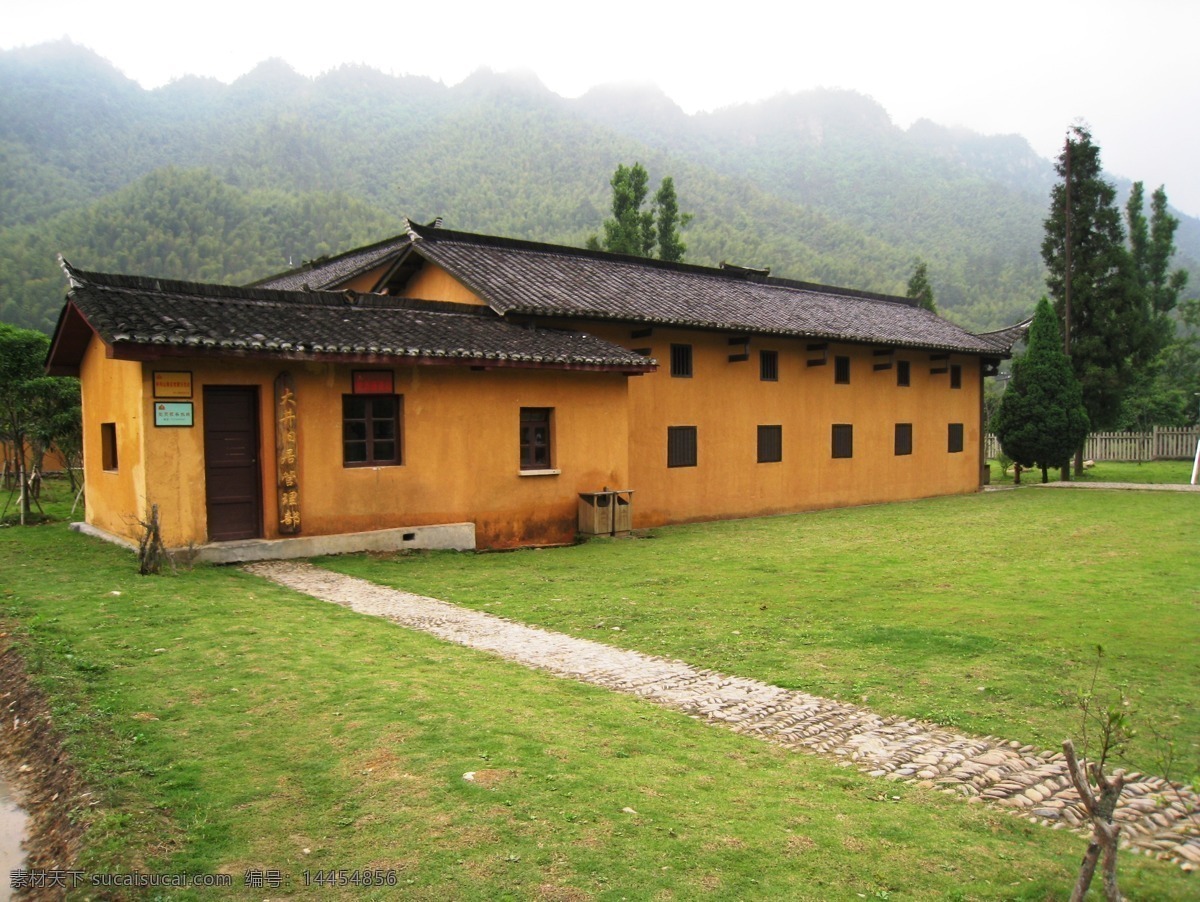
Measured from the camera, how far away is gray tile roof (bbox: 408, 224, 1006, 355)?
53.8 ft

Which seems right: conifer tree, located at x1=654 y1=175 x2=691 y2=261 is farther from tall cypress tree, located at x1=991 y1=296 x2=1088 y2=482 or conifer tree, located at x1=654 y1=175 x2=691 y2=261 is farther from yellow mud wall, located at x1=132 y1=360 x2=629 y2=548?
yellow mud wall, located at x1=132 y1=360 x2=629 y2=548

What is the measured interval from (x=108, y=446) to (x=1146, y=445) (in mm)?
Result: 36939

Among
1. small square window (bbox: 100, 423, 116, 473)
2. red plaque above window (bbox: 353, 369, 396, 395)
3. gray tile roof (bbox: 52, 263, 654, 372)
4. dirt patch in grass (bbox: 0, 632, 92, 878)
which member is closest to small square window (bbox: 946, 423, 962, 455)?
gray tile roof (bbox: 52, 263, 654, 372)

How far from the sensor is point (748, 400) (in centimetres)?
1941

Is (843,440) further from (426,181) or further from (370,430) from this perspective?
(426,181)

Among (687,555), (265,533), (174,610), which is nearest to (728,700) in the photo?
(174,610)

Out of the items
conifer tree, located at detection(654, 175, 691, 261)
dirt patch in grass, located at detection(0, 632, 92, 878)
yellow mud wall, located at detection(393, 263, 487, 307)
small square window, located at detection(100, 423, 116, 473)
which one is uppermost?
conifer tree, located at detection(654, 175, 691, 261)

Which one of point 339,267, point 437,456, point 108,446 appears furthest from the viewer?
point 339,267

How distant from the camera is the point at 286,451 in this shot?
11961 mm

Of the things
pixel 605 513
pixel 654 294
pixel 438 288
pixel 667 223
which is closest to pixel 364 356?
pixel 605 513

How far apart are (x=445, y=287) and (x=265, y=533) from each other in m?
7.17

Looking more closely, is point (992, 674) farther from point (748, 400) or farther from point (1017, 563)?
point (748, 400)

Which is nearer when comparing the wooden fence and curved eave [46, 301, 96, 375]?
curved eave [46, 301, 96, 375]

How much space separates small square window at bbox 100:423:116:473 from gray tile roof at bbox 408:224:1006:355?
20.9 ft
